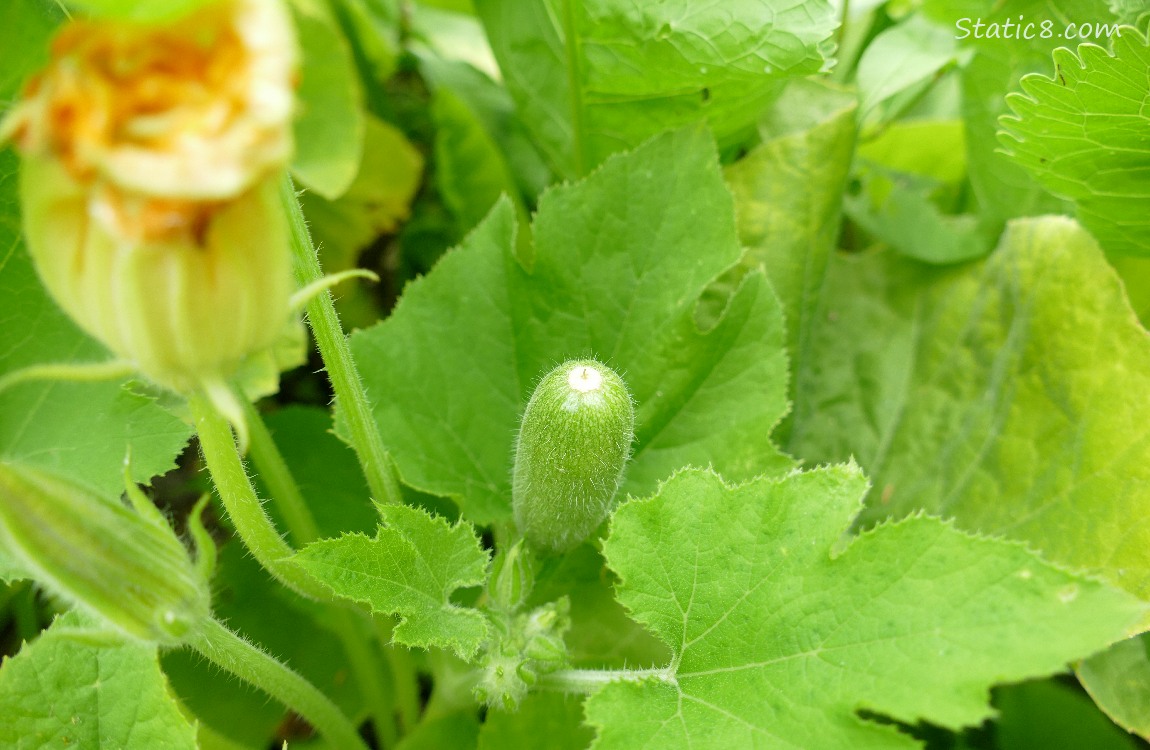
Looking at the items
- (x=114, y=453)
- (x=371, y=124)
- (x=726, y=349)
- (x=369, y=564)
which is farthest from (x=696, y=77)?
(x=114, y=453)

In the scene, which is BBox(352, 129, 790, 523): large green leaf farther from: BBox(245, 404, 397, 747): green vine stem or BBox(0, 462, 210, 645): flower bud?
BBox(0, 462, 210, 645): flower bud

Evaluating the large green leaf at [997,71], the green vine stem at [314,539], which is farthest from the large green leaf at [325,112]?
the large green leaf at [997,71]

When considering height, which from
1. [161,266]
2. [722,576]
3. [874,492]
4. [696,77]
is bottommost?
[874,492]

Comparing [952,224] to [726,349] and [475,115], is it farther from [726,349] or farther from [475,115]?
[475,115]

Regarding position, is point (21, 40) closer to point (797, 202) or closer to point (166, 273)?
point (166, 273)

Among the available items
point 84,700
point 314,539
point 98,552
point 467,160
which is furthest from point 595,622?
point 467,160

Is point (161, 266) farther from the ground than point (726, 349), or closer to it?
farther from the ground
